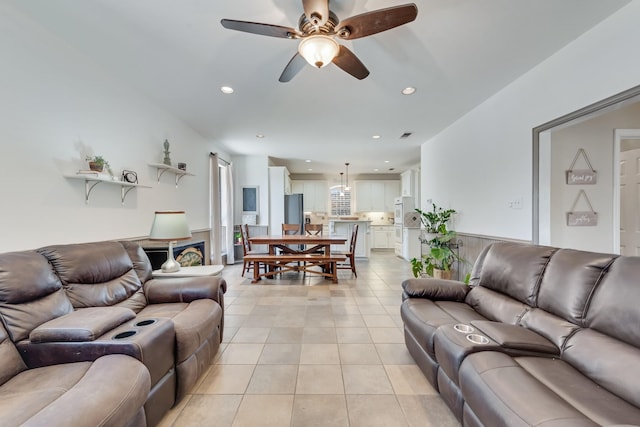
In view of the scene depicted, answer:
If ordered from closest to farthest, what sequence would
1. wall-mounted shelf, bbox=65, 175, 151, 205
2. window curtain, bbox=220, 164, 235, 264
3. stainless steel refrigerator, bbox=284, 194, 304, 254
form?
wall-mounted shelf, bbox=65, 175, 151, 205, window curtain, bbox=220, 164, 235, 264, stainless steel refrigerator, bbox=284, 194, 304, 254

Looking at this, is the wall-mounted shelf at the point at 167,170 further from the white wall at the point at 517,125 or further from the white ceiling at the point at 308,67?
the white wall at the point at 517,125

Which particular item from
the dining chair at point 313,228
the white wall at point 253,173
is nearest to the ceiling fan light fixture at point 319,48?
the dining chair at point 313,228

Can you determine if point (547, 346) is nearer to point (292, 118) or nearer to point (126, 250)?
point (126, 250)

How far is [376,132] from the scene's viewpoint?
469 cm

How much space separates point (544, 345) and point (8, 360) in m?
2.65

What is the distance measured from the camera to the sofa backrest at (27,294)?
4.37 ft

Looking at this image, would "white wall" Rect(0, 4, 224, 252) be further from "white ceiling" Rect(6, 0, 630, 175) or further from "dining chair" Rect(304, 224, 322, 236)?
"dining chair" Rect(304, 224, 322, 236)

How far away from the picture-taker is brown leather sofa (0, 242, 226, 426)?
128cm

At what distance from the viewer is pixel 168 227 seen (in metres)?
2.51

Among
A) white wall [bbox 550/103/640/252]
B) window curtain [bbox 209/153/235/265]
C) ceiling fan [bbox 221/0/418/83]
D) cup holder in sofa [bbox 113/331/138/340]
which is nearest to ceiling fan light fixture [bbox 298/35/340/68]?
ceiling fan [bbox 221/0/418/83]

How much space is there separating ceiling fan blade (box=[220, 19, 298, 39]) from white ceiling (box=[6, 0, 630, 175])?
27 cm

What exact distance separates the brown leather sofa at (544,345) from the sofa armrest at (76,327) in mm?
1885

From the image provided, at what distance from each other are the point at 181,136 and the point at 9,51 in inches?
90.4

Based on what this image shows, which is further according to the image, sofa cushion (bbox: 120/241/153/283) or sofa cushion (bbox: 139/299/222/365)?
sofa cushion (bbox: 120/241/153/283)
